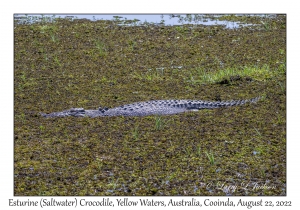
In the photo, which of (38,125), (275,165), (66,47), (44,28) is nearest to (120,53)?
(66,47)

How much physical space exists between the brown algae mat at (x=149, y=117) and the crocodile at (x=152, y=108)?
18 cm

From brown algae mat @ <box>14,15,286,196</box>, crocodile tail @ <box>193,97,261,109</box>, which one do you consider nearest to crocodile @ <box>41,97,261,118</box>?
crocodile tail @ <box>193,97,261,109</box>

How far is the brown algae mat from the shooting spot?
548 cm

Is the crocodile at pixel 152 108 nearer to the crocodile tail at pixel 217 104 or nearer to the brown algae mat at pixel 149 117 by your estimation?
the crocodile tail at pixel 217 104

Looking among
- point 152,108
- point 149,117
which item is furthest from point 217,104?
point 149,117

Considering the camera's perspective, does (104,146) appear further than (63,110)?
No

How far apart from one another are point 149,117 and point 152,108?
7.5 inches

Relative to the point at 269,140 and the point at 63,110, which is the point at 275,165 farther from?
the point at 63,110

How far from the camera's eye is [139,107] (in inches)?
308

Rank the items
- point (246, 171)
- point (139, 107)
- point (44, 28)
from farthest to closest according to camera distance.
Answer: point (44, 28) < point (139, 107) < point (246, 171)

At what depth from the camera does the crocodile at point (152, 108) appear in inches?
305

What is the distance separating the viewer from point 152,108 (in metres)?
7.84

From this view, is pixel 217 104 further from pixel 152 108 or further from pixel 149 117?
pixel 149 117

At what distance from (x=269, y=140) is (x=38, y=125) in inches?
113
